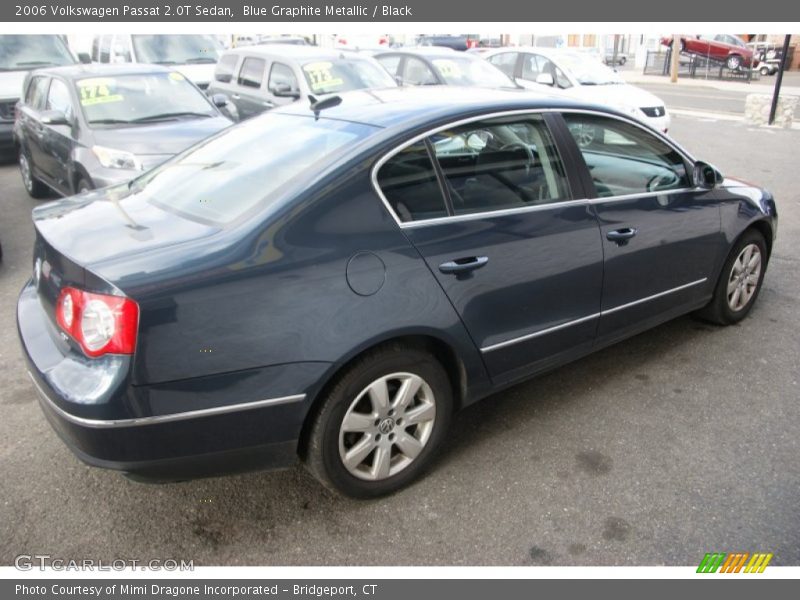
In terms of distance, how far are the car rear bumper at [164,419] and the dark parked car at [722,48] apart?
2734 centimetres

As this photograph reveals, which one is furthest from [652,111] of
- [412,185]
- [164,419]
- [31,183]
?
[164,419]

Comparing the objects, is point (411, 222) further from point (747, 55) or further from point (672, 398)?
point (747, 55)

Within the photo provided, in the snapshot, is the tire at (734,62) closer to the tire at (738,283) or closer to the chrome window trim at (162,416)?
the tire at (738,283)

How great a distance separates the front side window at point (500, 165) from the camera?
3.07m

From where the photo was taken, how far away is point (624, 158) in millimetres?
3986

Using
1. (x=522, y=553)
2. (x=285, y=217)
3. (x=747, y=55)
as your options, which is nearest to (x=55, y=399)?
(x=285, y=217)

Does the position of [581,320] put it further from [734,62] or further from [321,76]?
[734,62]

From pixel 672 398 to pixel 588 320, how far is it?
0.72 m

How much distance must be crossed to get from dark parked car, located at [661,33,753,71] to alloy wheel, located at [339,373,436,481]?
87.8 ft

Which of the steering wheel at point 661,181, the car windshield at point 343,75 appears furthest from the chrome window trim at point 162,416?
the car windshield at point 343,75

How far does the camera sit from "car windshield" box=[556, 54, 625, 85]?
1123 centimetres

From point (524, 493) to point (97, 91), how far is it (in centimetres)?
607

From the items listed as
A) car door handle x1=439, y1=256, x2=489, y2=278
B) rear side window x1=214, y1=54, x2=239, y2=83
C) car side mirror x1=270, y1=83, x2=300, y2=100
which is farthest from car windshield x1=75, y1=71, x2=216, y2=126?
car door handle x1=439, y1=256, x2=489, y2=278

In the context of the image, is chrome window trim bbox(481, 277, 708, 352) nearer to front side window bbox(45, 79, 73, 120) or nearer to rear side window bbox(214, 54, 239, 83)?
front side window bbox(45, 79, 73, 120)
